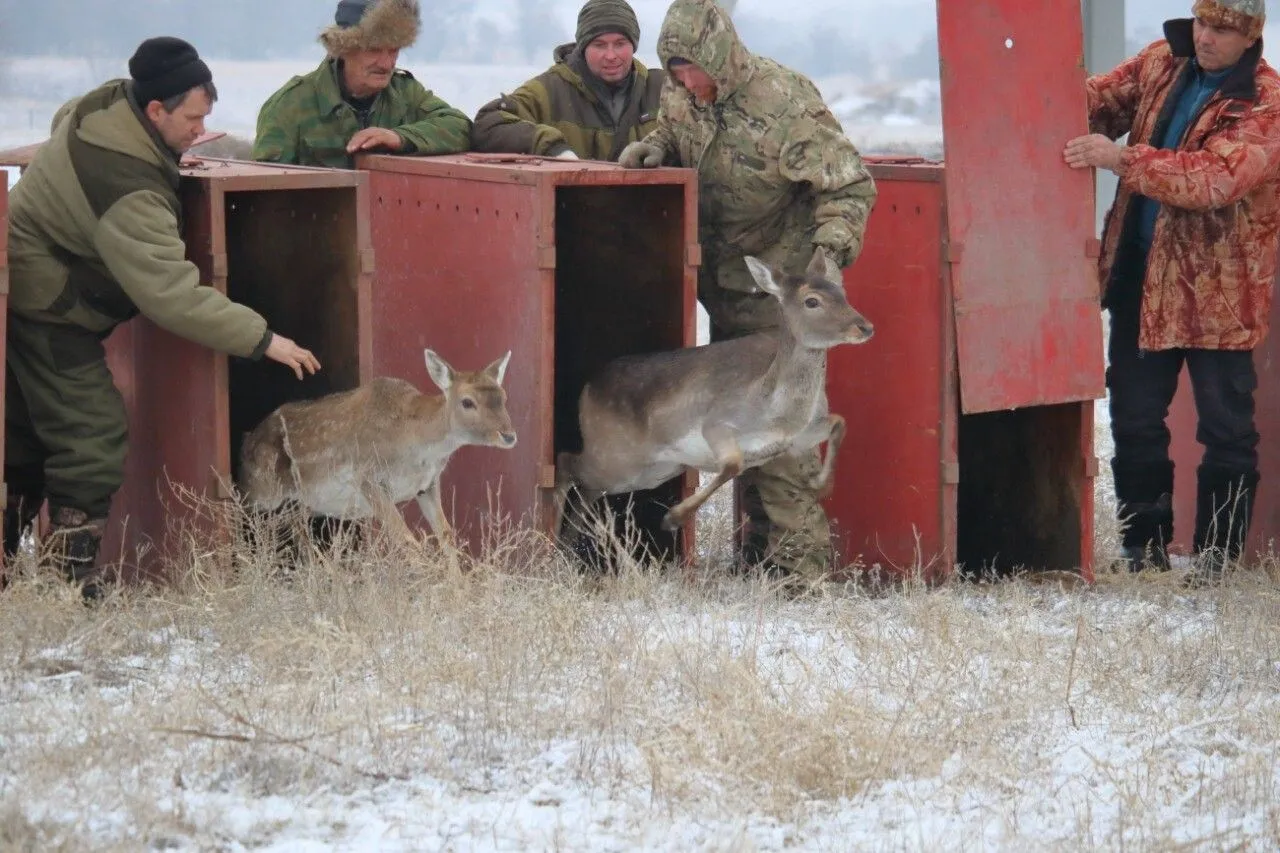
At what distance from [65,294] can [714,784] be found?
3278 millimetres

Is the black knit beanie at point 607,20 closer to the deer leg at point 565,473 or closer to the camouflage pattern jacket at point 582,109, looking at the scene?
the camouflage pattern jacket at point 582,109

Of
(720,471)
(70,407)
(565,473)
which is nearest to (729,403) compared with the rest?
(720,471)

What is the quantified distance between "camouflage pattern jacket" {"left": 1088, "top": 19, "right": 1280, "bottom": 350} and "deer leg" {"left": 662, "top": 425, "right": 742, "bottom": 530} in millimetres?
1817

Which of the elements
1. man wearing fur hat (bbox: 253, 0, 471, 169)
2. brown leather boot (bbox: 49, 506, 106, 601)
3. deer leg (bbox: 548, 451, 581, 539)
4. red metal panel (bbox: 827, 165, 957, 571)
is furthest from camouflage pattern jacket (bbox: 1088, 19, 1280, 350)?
brown leather boot (bbox: 49, 506, 106, 601)

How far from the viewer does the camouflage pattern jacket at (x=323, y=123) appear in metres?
8.74

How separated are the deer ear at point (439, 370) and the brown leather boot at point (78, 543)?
4.33 feet

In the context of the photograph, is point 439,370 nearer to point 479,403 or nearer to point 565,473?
point 479,403

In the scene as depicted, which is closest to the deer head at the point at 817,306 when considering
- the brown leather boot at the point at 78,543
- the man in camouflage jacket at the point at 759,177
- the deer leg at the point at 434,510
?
the man in camouflage jacket at the point at 759,177

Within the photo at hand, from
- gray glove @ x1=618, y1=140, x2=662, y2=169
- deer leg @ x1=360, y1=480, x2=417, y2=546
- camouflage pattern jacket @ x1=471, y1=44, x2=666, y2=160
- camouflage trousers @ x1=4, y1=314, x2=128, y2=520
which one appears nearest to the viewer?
camouflage trousers @ x1=4, y1=314, x2=128, y2=520

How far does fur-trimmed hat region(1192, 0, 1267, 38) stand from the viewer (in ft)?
24.6

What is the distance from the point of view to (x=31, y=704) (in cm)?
537

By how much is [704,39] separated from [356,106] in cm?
217

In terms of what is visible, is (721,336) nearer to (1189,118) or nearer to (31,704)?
(1189,118)

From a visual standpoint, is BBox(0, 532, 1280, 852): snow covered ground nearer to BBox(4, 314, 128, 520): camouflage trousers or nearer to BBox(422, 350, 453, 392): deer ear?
BBox(4, 314, 128, 520): camouflage trousers
